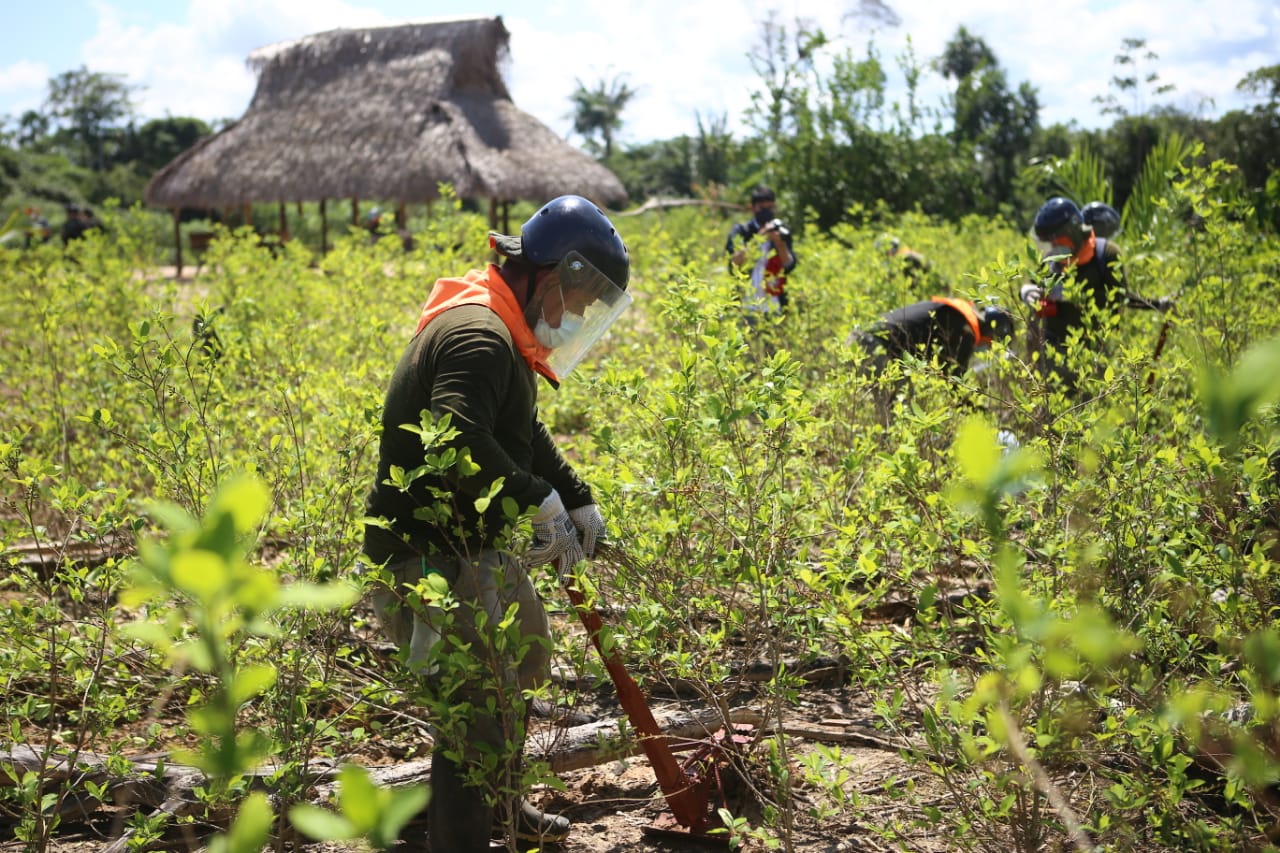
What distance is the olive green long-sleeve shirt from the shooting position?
250 cm

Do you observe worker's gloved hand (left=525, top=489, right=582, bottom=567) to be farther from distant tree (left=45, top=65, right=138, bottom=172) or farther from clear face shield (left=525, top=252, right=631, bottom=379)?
distant tree (left=45, top=65, right=138, bottom=172)

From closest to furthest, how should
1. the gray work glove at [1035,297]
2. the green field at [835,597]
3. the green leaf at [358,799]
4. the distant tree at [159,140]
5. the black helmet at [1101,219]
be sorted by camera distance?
A: the green leaf at [358,799] < the green field at [835,597] < the gray work glove at [1035,297] < the black helmet at [1101,219] < the distant tree at [159,140]

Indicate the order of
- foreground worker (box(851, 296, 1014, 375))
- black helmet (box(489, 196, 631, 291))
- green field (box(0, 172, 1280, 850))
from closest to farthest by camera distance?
1. green field (box(0, 172, 1280, 850))
2. black helmet (box(489, 196, 631, 291))
3. foreground worker (box(851, 296, 1014, 375))

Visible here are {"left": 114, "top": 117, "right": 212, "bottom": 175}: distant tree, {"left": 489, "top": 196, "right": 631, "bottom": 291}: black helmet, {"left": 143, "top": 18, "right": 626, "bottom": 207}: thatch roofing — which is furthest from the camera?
{"left": 114, "top": 117, "right": 212, "bottom": 175}: distant tree

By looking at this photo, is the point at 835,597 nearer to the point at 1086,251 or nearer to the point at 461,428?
the point at 461,428

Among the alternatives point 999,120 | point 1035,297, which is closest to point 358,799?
point 1035,297

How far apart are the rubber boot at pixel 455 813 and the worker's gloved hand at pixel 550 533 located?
22.7 inches

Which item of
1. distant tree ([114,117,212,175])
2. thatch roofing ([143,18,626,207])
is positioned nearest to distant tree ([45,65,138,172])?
distant tree ([114,117,212,175])

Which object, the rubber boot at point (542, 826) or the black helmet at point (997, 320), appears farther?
the black helmet at point (997, 320)

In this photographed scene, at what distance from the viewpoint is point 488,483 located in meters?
2.53

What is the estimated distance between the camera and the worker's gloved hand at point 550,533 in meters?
2.63

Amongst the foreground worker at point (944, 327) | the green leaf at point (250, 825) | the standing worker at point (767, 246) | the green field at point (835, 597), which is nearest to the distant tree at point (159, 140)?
the standing worker at point (767, 246)

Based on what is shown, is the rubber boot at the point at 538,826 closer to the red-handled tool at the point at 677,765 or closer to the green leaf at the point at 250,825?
the red-handled tool at the point at 677,765

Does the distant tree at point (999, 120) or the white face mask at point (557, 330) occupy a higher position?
the distant tree at point (999, 120)
